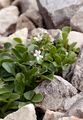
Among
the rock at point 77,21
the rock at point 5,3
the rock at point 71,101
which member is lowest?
the rock at point 5,3

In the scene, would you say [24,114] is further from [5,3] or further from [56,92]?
[5,3]

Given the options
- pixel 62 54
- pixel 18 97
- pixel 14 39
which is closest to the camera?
pixel 18 97

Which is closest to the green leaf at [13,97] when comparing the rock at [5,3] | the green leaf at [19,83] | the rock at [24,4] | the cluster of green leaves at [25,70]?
the cluster of green leaves at [25,70]

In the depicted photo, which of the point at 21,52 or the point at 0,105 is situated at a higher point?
the point at 21,52

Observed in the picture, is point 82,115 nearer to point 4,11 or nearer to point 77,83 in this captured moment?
point 77,83

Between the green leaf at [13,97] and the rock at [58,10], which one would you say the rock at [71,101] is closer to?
the green leaf at [13,97]

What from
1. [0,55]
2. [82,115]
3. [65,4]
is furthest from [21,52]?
[65,4]

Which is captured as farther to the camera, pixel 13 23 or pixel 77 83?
pixel 13 23
